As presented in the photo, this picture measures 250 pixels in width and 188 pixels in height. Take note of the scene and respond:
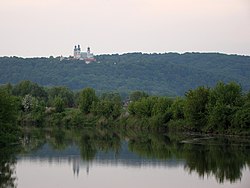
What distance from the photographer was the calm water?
30.3 metres

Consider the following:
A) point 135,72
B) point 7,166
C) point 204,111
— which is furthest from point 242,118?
point 135,72

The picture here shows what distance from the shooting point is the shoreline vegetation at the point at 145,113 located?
55.6 metres

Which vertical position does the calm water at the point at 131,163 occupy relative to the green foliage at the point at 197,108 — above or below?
below

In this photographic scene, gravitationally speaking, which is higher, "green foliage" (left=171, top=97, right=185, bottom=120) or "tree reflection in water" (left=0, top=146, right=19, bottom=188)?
"green foliage" (left=171, top=97, right=185, bottom=120)

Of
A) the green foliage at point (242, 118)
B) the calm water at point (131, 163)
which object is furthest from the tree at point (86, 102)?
the green foliage at point (242, 118)

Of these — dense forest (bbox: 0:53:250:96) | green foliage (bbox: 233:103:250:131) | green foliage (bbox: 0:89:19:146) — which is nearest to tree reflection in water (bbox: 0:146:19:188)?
green foliage (bbox: 0:89:19:146)

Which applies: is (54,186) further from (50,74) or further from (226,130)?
(50,74)

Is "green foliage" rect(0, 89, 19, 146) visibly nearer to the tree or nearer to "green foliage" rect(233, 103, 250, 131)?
"green foliage" rect(233, 103, 250, 131)

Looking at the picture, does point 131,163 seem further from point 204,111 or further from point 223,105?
point 204,111

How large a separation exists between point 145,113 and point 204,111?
11.9 metres

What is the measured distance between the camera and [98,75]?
580 ft

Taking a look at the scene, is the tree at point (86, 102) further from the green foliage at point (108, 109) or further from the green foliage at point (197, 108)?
the green foliage at point (197, 108)

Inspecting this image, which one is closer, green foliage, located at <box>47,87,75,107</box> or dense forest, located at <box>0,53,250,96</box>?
green foliage, located at <box>47,87,75,107</box>

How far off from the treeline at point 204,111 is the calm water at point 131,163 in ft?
12.3
